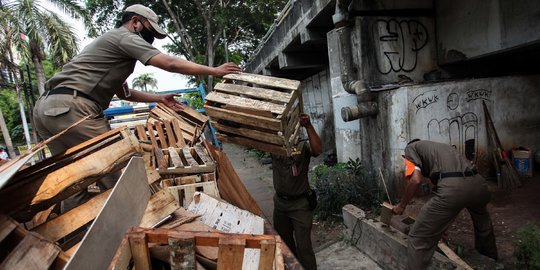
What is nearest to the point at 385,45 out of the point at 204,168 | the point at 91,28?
the point at 204,168

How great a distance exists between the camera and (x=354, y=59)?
629 centimetres

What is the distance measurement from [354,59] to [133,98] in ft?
14.2

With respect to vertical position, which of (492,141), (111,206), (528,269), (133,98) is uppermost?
(133,98)

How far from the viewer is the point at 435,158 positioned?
144 inches

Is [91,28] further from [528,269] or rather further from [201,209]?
[528,269]

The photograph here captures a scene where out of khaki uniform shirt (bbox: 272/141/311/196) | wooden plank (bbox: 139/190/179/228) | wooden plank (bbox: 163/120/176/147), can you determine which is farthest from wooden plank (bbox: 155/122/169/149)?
wooden plank (bbox: 139/190/179/228)

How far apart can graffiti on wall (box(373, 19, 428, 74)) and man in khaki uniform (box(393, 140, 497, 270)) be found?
9.30ft

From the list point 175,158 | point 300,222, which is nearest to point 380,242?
point 300,222

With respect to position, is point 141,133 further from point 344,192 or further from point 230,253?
point 230,253

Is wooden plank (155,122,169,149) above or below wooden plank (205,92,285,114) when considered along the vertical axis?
below

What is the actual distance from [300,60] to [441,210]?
25.4 ft

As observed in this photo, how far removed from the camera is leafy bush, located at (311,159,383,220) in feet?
18.5

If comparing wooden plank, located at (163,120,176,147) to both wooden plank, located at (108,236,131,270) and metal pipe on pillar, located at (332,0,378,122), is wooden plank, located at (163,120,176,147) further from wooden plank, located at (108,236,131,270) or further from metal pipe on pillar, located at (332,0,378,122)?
wooden plank, located at (108,236,131,270)

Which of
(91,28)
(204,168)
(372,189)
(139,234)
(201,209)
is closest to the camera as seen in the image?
(139,234)
